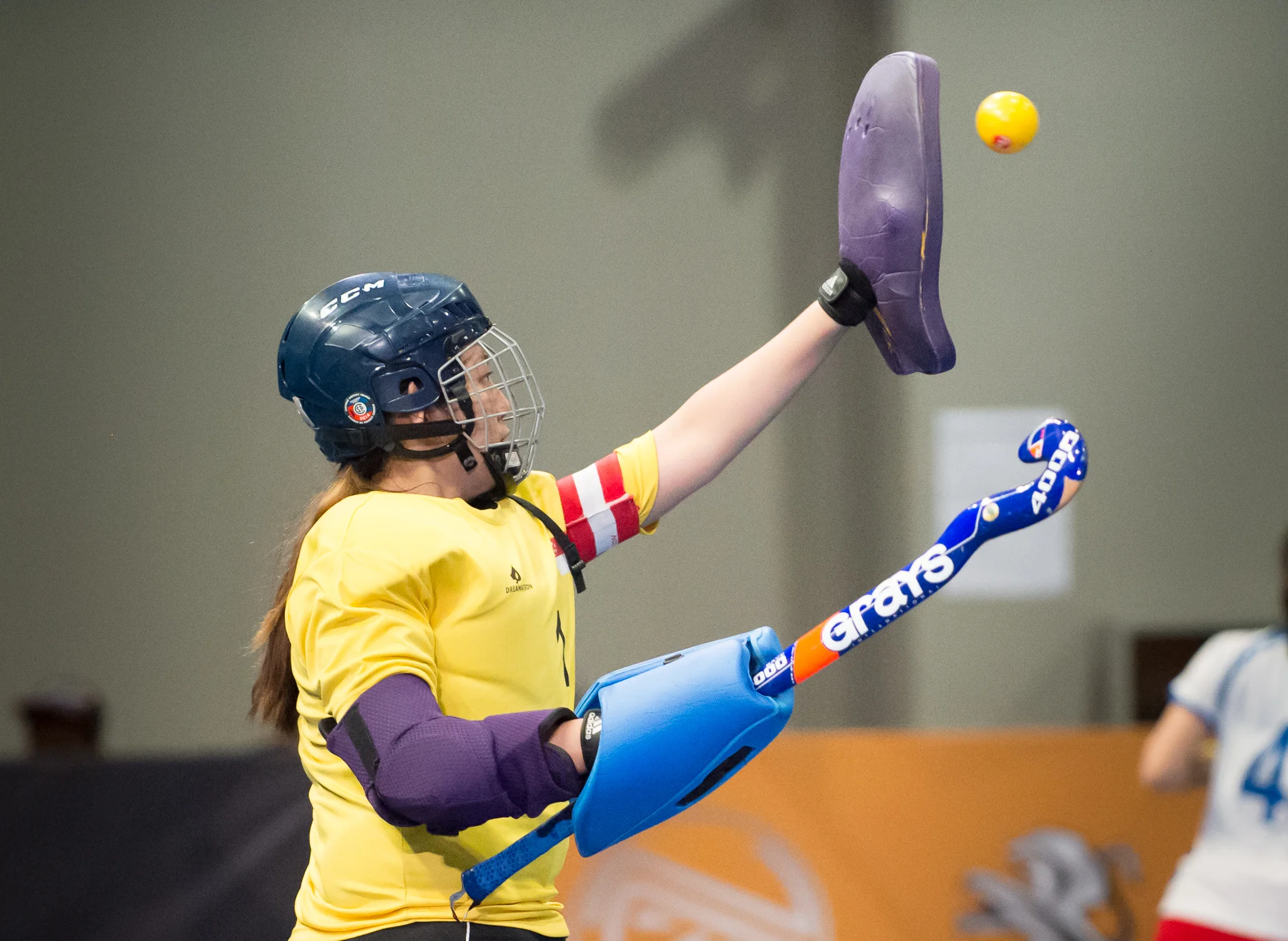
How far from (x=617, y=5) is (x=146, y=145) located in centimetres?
174

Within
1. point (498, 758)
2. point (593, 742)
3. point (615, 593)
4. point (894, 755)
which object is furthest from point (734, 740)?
point (615, 593)

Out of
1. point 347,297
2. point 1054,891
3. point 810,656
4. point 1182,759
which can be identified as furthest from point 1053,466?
point 1054,891

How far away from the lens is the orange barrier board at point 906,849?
3.48m

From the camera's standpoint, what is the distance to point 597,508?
6.49ft

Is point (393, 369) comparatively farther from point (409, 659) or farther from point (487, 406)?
point (409, 659)

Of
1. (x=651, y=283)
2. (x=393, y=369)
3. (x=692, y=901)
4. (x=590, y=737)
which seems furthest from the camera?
(x=651, y=283)

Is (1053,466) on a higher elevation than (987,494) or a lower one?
higher

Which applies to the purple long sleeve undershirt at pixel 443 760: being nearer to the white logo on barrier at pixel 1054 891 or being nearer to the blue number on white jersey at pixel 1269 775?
the blue number on white jersey at pixel 1269 775

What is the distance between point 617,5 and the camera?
4430 mm

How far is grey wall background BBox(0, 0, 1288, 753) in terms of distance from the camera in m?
4.30

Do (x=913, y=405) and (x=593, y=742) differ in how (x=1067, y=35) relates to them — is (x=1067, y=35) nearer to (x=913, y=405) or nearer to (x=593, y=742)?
(x=913, y=405)

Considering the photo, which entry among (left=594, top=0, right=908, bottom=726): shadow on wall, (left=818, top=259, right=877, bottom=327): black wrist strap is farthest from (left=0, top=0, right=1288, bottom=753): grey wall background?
(left=818, top=259, right=877, bottom=327): black wrist strap

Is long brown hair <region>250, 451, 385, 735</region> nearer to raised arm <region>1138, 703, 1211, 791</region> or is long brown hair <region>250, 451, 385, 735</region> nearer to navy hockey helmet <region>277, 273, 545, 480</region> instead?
navy hockey helmet <region>277, 273, 545, 480</region>

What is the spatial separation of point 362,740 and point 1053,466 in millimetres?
898
